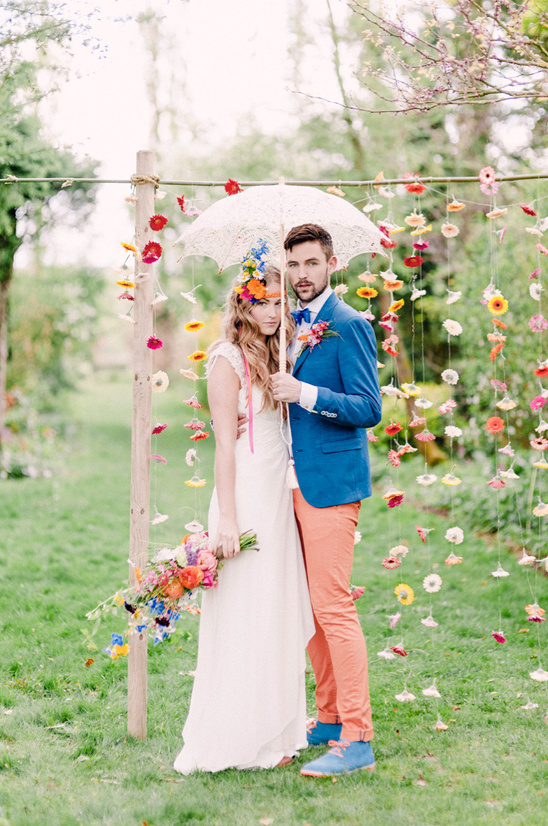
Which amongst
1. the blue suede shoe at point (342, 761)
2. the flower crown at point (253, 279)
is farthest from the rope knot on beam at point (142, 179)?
the blue suede shoe at point (342, 761)

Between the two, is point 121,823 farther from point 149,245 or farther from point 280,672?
point 149,245

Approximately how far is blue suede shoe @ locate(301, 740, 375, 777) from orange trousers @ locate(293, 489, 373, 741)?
37mm

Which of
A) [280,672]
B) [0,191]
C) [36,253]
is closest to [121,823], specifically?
[280,672]

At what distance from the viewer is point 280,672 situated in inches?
120

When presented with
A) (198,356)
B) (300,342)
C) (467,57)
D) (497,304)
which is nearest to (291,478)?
(300,342)

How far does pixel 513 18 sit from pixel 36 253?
861 cm

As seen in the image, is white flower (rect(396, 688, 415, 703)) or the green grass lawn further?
white flower (rect(396, 688, 415, 703))

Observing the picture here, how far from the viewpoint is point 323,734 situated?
10.7 ft

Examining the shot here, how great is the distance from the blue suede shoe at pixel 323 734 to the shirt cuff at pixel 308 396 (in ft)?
4.55

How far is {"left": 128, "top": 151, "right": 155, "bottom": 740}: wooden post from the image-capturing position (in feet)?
10.6

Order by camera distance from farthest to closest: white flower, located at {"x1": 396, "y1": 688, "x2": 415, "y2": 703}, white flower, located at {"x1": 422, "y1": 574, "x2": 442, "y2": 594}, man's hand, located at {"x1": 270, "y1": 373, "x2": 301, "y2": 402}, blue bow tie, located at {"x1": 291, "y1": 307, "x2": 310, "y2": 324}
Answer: white flower, located at {"x1": 422, "y1": 574, "x2": 442, "y2": 594}
white flower, located at {"x1": 396, "y1": 688, "x2": 415, "y2": 703}
blue bow tie, located at {"x1": 291, "y1": 307, "x2": 310, "y2": 324}
man's hand, located at {"x1": 270, "y1": 373, "x2": 301, "y2": 402}

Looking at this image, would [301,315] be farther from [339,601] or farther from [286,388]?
[339,601]

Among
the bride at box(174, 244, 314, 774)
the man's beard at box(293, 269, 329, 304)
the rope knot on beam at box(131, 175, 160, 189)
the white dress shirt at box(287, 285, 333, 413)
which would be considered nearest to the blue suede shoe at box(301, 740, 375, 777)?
the bride at box(174, 244, 314, 774)

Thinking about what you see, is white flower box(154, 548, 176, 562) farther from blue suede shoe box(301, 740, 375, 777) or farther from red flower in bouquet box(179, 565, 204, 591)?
blue suede shoe box(301, 740, 375, 777)
